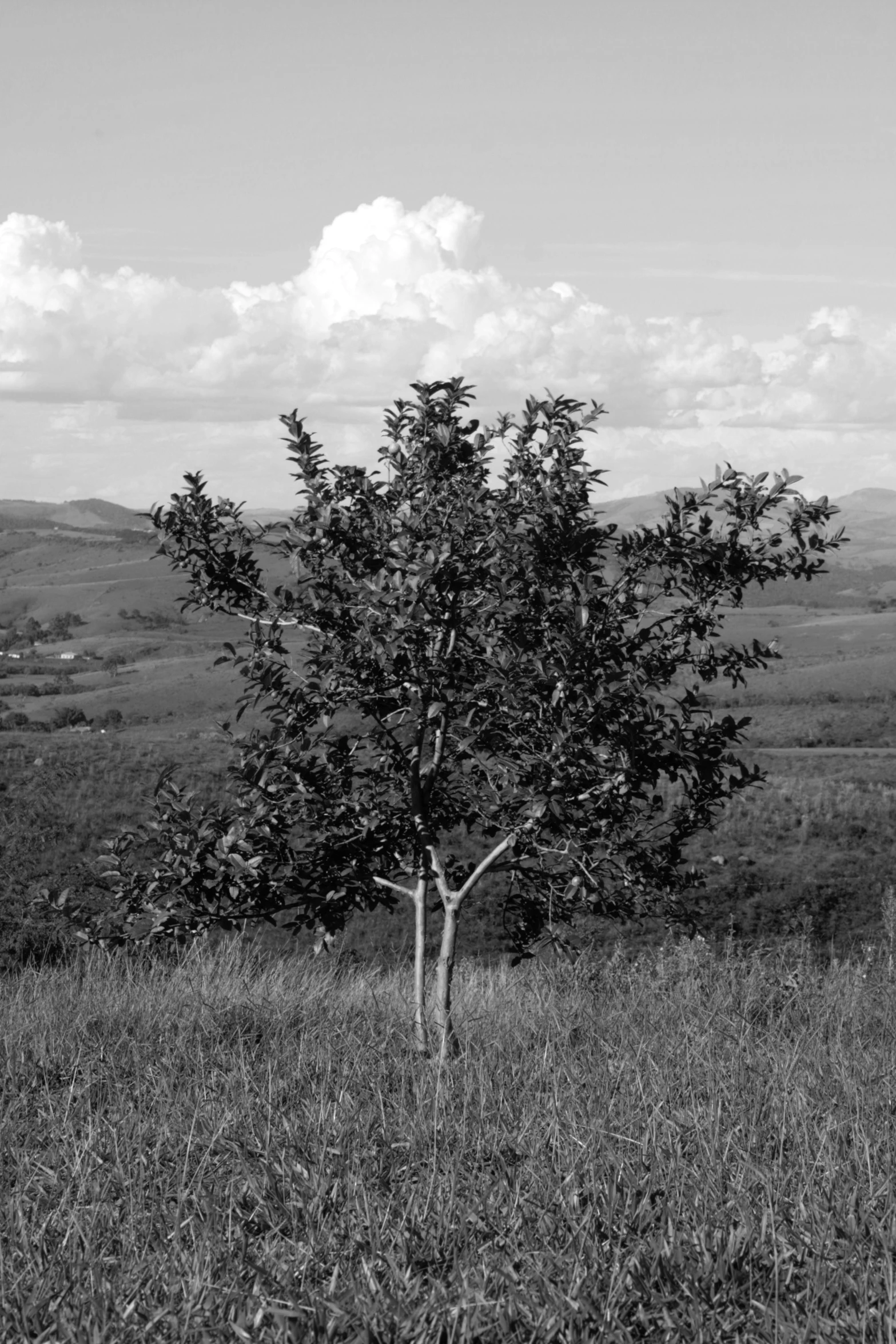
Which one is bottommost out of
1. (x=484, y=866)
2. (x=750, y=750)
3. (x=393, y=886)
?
(x=750, y=750)

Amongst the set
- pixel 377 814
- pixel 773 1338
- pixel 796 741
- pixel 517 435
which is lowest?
pixel 796 741

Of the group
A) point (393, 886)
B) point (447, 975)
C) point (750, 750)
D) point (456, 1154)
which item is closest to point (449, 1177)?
point (456, 1154)

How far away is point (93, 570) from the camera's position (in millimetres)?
131375

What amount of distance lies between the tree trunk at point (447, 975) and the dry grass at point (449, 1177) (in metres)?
0.14

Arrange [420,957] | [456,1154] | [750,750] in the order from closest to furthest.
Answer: [456,1154], [420,957], [750,750]

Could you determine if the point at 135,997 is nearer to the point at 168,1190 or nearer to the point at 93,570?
the point at 168,1190

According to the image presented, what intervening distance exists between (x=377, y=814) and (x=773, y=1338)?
307cm

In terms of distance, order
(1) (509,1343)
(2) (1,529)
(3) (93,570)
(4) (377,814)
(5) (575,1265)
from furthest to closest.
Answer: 1. (2) (1,529)
2. (3) (93,570)
3. (4) (377,814)
4. (5) (575,1265)
5. (1) (509,1343)

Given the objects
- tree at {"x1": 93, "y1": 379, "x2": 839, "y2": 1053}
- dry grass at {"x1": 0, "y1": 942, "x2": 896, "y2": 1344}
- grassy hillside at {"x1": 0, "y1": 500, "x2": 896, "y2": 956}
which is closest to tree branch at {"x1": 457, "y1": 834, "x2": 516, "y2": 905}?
tree at {"x1": 93, "y1": 379, "x2": 839, "y2": 1053}

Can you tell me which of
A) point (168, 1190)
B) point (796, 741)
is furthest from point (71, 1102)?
point (796, 741)

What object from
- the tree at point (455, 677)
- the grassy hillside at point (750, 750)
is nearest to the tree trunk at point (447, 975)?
the tree at point (455, 677)

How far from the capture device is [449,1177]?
A: 356cm

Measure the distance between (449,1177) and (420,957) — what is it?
224cm

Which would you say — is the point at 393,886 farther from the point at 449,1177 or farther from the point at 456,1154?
the point at 449,1177
